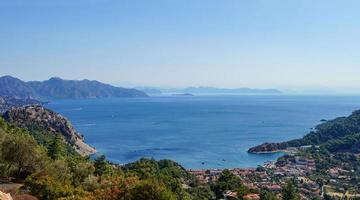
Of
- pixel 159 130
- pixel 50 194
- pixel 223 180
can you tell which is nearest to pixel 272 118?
pixel 159 130

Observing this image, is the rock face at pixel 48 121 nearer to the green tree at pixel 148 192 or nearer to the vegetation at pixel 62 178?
the vegetation at pixel 62 178

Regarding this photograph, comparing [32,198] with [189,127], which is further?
[189,127]

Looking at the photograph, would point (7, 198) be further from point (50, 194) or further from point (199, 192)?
point (199, 192)

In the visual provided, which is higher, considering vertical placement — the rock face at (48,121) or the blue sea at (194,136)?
the rock face at (48,121)

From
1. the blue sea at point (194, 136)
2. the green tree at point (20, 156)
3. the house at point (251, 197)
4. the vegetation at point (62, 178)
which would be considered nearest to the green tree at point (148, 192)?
the vegetation at point (62, 178)

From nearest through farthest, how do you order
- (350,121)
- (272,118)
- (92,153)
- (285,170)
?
(285,170), (92,153), (350,121), (272,118)

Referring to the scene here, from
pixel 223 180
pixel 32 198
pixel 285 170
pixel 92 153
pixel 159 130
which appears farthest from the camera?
pixel 159 130

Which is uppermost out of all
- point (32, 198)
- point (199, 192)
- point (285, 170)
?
point (32, 198)

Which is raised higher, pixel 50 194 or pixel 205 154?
pixel 50 194

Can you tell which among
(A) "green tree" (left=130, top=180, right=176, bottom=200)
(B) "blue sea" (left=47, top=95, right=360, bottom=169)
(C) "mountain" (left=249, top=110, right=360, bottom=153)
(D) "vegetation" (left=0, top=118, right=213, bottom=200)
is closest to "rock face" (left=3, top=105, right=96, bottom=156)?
(B) "blue sea" (left=47, top=95, right=360, bottom=169)
